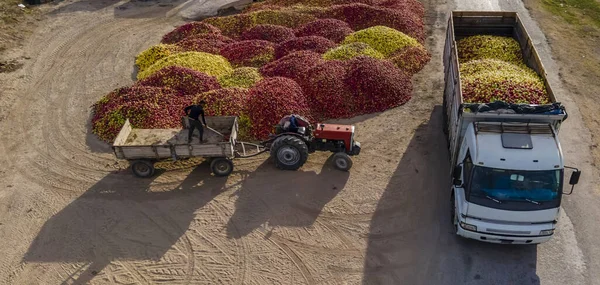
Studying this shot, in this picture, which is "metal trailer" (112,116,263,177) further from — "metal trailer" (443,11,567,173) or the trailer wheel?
"metal trailer" (443,11,567,173)

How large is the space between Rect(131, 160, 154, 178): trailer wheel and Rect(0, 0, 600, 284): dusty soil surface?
315 mm

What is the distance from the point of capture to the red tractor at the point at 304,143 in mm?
14352

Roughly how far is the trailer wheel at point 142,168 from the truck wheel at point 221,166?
2.08 m

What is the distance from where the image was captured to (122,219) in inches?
527

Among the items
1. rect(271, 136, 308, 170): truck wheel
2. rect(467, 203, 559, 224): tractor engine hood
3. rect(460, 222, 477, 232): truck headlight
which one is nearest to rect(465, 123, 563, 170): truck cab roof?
rect(467, 203, 559, 224): tractor engine hood

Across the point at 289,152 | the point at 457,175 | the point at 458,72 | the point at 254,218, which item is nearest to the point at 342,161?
the point at 289,152

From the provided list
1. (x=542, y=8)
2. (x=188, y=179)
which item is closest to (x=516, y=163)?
(x=188, y=179)

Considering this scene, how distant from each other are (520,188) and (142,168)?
38.1 feet

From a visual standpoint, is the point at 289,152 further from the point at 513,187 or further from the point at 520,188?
the point at 520,188

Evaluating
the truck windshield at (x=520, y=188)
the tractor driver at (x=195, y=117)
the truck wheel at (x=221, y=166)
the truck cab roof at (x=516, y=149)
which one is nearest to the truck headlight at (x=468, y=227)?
the truck windshield at (x=520, y=188)

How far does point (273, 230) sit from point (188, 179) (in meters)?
3.86

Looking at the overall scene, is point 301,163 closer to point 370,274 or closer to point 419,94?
point 370,274

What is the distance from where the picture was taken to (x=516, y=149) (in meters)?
11.1

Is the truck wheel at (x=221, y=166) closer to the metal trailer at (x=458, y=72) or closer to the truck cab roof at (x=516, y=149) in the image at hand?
the metal trailer at (x=458, y=72)
